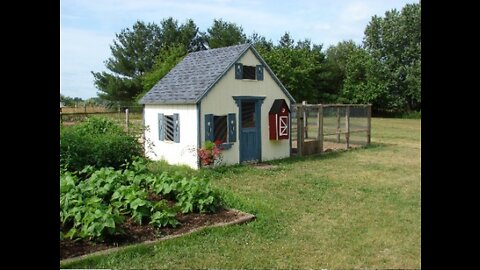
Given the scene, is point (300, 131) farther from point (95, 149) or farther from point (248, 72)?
point (95, 149)

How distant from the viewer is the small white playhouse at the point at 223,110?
11891 mm

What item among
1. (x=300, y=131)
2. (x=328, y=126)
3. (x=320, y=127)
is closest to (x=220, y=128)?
(x=300, y=131)

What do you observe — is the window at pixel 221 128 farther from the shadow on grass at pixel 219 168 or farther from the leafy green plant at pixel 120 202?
the leafy green plant at pixel 120 202

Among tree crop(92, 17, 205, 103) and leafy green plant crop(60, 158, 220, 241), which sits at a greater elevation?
tree crop(92, 17, 205, 103)

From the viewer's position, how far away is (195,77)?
12.9 meters

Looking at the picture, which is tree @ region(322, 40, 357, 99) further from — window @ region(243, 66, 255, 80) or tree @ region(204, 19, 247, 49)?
window @ region(243, 66, 255, 80)

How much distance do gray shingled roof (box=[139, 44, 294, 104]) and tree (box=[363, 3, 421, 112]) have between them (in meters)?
25.2

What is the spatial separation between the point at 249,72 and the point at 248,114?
128 cm

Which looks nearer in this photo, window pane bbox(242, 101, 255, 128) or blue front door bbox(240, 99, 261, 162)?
blue front door bbox(240, 99, 261, 162)

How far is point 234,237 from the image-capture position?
5465 millimetres

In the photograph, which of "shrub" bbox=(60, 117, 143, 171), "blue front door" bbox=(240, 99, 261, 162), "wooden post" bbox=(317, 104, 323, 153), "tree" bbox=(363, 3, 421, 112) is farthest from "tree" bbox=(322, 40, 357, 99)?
"shrub" bbox=(60, 117, 143, 171)

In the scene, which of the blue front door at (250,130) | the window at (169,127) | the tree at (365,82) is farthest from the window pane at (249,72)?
the tree at (365,82)

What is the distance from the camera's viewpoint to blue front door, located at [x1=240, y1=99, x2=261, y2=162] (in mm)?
12727
